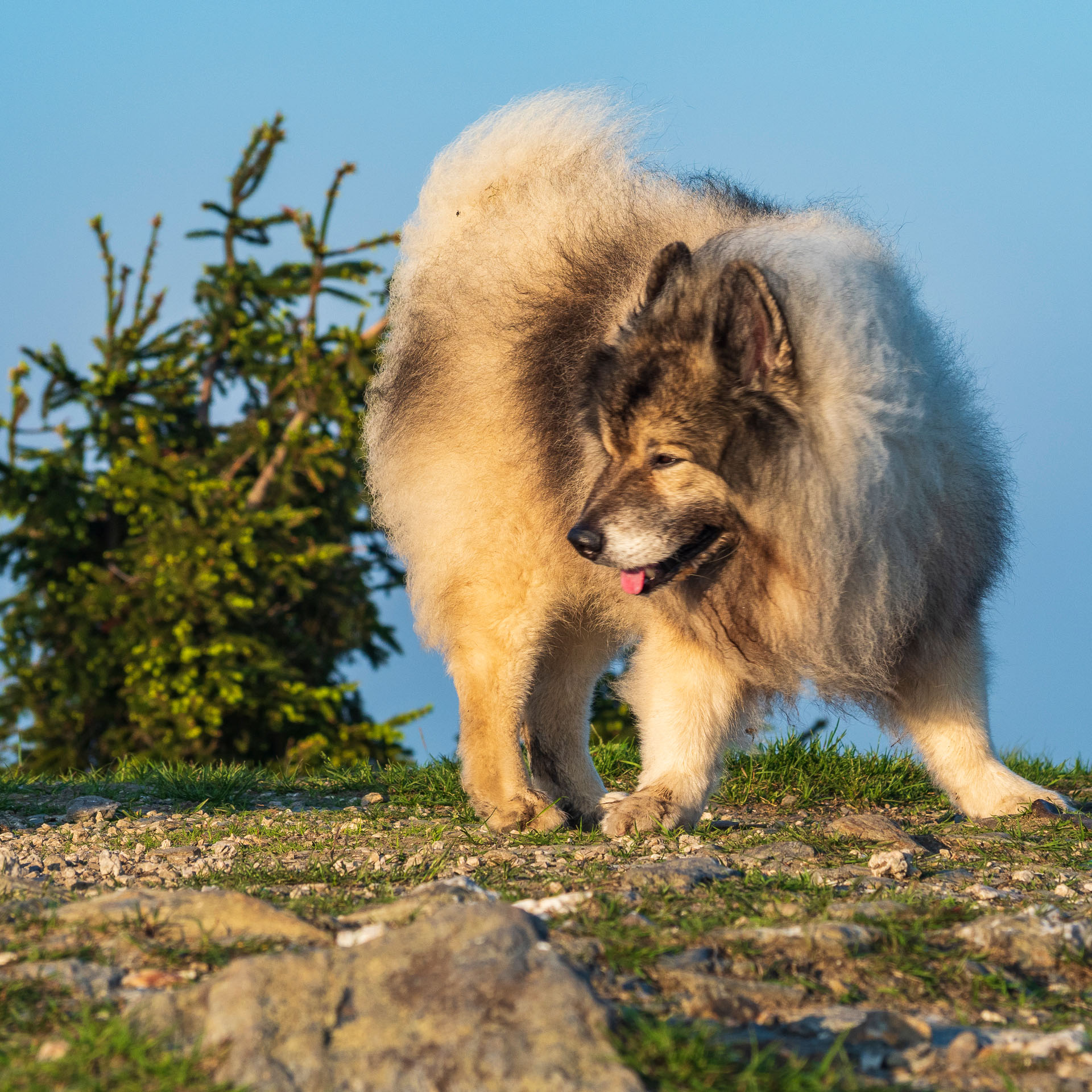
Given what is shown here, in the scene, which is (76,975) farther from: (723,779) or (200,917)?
(723,779)

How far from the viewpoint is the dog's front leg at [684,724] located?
176 inches

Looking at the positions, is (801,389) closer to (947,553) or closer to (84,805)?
(947,553)

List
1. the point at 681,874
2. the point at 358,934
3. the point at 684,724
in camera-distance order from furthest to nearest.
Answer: the point at 684,724, the point at 681,874, the point at 358,934

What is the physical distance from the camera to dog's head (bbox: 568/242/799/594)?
3781mm

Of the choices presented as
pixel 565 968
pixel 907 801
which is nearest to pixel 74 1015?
pixel 565 968

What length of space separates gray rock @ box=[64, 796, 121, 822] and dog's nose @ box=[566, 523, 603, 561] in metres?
2.69

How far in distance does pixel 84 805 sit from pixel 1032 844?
409 cm

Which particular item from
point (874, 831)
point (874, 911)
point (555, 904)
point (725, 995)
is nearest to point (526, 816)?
point (874, 831)

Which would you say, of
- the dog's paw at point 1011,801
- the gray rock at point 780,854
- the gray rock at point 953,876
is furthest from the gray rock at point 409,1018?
the dog's paw at point 1011,801

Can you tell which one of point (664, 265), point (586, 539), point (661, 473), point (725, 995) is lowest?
point (725, 995)

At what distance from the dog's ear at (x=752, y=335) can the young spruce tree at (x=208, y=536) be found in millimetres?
6399

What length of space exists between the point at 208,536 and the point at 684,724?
22.7 ft

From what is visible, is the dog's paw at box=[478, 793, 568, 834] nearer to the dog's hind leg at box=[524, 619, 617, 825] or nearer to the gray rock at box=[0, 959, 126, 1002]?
the dog's hind leg at box=[524, 619, 617, 825]

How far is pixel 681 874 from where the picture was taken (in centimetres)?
311
